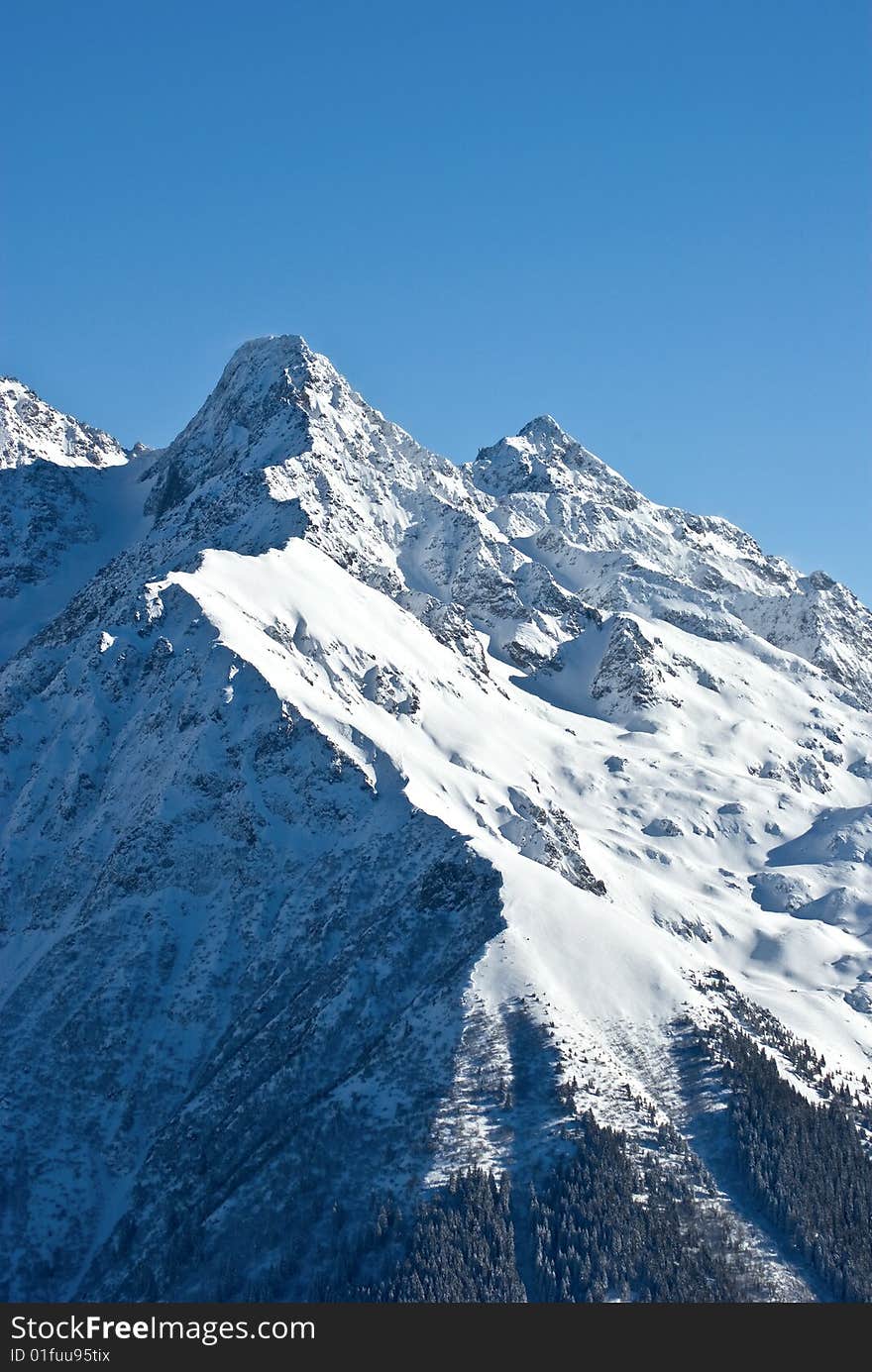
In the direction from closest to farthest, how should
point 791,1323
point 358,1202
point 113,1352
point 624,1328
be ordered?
point 113,1352, point 624,1328, point 791,1323, point 358,1202

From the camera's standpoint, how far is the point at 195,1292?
640ft

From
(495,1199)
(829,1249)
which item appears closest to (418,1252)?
(495,1199)

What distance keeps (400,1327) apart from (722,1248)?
247ft

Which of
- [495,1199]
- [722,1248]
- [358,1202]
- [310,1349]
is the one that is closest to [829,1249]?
[722,1248]

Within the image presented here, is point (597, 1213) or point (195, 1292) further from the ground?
point (597, 1213)

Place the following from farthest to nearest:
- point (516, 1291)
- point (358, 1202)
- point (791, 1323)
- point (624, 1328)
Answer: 1. point (358, 1202)
2. point (516, 1291)
3. point (791, 1323)
4. point (624, 1328)

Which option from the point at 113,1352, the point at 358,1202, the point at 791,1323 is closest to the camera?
the point at 113,1352

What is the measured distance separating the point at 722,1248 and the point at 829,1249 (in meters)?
13.3

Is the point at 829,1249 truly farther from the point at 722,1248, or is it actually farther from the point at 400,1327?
the point at 400,1327

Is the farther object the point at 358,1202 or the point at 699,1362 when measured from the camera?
the point at 358,1202

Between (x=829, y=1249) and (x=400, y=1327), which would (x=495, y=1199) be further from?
(x=400, y=1327)

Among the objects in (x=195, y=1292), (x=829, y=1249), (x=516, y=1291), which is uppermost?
(x=829, y=1249)

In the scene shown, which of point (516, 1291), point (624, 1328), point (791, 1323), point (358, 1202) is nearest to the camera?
point (624, 1328)

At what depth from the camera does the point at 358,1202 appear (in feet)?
656
